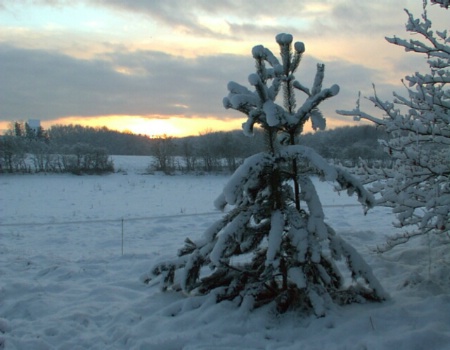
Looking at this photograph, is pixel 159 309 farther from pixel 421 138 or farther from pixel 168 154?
pixel 168 154

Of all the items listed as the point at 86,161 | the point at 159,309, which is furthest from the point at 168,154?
the point at 159,309

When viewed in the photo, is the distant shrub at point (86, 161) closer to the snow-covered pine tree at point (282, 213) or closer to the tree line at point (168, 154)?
the tree line at point (168, 154)

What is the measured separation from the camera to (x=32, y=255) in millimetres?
9008

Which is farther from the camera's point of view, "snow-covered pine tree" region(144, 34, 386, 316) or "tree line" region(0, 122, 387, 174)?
"tree line" region(0, 122, 387, 174)

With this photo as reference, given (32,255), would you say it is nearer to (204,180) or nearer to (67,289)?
(67,289)

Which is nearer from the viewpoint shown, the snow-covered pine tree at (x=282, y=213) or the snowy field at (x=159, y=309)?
the snowy field at (x=159, y=309)

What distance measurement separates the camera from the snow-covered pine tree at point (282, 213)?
15.0 feet

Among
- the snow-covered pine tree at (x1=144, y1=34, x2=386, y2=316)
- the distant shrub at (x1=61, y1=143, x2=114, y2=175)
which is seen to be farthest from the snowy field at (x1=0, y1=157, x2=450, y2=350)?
the distant shrub at (x1=61, y1=143, x2=114, y2=175)

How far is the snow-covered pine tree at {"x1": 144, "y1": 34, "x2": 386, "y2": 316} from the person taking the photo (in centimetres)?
457

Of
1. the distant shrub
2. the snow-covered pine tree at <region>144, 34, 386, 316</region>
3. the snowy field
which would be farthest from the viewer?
the distant shrub

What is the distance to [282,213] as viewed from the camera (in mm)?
4820

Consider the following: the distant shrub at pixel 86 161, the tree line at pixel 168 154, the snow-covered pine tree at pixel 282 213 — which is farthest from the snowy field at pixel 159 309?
the distant shrub at pixel 86 161

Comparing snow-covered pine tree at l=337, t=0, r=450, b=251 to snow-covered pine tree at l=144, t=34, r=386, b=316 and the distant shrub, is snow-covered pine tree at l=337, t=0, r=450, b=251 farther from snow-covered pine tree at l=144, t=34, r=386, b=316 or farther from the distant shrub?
the distant shrub

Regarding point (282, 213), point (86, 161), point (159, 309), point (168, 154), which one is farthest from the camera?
point (168, 154)
